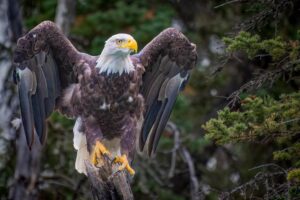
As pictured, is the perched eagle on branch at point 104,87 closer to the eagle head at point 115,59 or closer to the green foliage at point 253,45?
the eagle head at point 115,59

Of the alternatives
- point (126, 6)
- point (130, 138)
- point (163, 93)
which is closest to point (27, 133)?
point (130, 138)

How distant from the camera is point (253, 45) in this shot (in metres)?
6.26

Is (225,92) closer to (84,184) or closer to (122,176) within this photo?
(84,184)

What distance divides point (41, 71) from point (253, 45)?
2663 mm

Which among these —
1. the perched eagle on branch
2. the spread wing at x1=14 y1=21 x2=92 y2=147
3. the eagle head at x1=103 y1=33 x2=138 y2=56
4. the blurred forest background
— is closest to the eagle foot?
the perched eagle on branch

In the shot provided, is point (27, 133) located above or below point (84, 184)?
above

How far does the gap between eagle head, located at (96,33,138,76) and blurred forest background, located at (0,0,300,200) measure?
1.00 m

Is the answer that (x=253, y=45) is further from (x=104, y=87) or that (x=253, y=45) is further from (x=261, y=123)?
(x=104, y=87)

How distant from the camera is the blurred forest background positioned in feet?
20.2

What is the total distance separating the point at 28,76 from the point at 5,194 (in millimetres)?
2645

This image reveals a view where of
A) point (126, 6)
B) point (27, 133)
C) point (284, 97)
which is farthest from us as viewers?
point (126, 6)

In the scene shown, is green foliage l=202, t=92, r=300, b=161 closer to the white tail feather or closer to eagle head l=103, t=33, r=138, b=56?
eagle head l=103, t=33, r=138, b=56

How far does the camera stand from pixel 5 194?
9.73 m

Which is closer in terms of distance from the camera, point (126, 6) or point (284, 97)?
point (284, 97)
